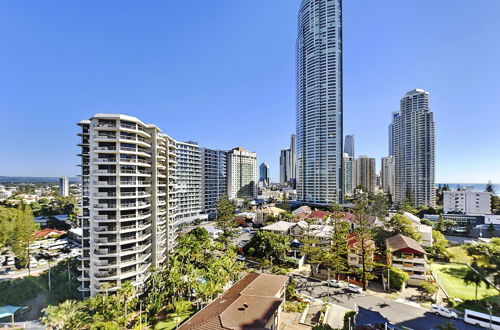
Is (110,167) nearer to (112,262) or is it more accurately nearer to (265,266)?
(112,262)

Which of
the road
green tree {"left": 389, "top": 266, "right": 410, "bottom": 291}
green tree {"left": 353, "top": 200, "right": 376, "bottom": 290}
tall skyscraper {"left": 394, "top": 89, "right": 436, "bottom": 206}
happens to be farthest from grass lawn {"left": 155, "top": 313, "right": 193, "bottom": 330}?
tall skyscraper {"left": 394, "top": 89, "right": 436, "bottom": 206}

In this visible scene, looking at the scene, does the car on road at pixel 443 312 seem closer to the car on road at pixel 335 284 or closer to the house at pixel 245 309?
the car on road at pixel 335 284

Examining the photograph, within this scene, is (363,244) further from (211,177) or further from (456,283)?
(211,177)

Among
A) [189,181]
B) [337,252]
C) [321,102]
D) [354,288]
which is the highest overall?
[321,102]

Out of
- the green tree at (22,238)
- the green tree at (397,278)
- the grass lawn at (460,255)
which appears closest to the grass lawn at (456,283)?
the grass lawn at (460,255)

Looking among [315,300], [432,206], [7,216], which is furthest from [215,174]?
[432,206]

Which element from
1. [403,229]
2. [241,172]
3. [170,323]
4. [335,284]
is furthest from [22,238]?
[241,172]

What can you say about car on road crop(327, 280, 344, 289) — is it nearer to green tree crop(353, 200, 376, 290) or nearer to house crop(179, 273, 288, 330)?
green tree crop(353, 200, 376, 290)
